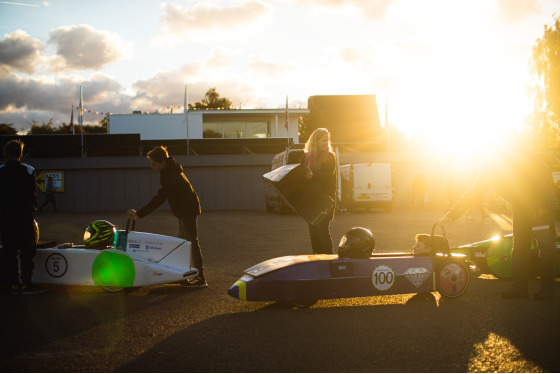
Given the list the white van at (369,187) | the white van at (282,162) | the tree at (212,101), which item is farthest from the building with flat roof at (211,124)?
the tree at (212,101)

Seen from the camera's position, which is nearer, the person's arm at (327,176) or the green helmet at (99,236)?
the green helmet at (99,236)

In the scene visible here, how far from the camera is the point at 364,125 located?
52031 millimetres

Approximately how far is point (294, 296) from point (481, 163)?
3.03m

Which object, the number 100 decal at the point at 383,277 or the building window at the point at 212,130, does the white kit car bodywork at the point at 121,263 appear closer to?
the number 100 decal at the point at 383,277

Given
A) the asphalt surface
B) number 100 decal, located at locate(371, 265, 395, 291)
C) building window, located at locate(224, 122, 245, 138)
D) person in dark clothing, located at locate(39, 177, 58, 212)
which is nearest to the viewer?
the asphalt surface

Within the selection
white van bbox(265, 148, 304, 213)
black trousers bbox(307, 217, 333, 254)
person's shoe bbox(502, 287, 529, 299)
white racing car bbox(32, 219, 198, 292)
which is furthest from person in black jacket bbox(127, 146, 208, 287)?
white van bbox(265, 148, 304, 213)

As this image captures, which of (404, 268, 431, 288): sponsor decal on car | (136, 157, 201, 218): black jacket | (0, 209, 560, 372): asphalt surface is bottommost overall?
(0, 209, 560, 372): asphalt surface

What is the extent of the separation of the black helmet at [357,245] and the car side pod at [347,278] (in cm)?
11

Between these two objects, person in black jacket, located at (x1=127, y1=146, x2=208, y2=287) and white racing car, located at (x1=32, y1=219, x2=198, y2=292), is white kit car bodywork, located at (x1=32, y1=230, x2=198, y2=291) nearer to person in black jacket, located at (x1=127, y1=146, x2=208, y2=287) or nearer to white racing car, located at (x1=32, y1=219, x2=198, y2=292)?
white racing car, located at (x1=32, y1=219, x2=198, y2=292)

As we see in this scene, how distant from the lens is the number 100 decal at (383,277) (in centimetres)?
645

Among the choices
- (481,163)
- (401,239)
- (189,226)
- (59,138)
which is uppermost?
(59,138)

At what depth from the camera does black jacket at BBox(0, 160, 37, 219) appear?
732 centimetres

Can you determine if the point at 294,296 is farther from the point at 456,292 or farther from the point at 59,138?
the point at 59,138

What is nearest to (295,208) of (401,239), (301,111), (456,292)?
(456,292)
